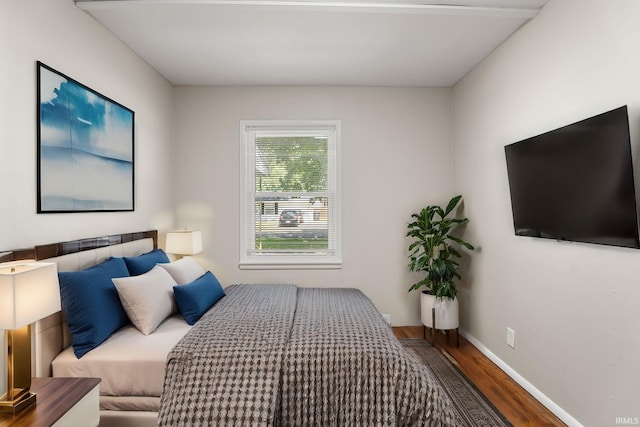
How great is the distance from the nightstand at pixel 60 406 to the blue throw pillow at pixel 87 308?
0.30 meters

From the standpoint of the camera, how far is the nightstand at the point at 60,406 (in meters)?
1.38

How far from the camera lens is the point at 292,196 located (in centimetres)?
417

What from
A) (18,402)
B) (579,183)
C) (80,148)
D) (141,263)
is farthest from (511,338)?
(80,148)

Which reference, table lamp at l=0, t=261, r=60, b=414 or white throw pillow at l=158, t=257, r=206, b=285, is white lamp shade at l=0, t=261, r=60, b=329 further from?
white throw pillow at l=158, t=257, r=206, b=285

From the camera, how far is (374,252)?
4.10 meters

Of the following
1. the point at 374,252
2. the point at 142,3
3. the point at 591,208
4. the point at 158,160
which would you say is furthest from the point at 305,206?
the point at 591,208

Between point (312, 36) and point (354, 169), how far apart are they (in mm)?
1568

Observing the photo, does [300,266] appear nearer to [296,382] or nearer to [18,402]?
[296,382]

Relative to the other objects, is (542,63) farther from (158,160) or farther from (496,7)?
(158,160)

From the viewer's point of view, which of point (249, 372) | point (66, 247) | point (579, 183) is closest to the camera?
point (249, 372)

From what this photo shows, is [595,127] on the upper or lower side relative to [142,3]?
lower

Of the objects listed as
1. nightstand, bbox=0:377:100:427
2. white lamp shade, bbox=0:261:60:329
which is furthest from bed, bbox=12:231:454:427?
white lamp shade, bbox=0:261:60:329

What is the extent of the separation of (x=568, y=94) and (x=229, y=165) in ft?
10.3

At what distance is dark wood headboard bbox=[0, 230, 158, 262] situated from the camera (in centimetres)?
185
